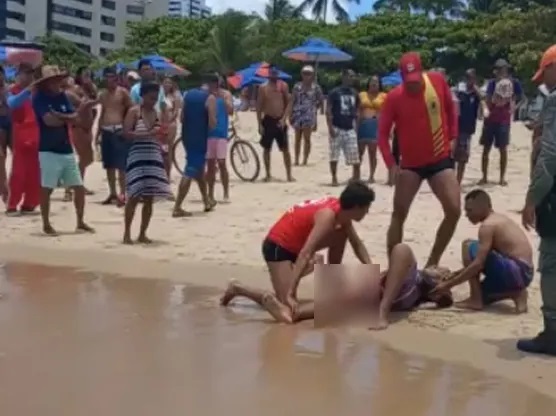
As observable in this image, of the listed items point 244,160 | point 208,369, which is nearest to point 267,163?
point 244,160

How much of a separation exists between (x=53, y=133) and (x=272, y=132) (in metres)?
4.91

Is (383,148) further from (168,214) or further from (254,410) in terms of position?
(168,214)

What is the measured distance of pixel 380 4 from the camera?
65.9 meters

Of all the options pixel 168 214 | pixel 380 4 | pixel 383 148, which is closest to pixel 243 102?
pixel 168 214

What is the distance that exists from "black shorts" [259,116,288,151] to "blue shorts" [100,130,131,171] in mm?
2771

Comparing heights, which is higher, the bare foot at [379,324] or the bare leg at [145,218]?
the bare leg at [145,218]

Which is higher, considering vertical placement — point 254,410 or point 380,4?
point 380,4

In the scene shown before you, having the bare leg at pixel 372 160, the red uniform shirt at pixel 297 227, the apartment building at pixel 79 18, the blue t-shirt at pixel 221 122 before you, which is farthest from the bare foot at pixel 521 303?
the apartment building at pixel 79 18

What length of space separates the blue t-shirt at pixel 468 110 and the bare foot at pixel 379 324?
739cm

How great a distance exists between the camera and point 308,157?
16406mm

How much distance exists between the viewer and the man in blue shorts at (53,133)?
9.23m

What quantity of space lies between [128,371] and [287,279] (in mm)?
1628

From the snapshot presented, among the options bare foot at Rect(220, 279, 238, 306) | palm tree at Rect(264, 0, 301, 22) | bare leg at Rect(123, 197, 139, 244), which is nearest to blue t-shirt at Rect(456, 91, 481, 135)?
bare leg at Rect(123, 197, 139, 244)

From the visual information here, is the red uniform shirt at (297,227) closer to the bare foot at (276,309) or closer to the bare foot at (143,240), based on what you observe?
the bare foot at (276,309)
